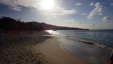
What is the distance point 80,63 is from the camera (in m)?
11.8

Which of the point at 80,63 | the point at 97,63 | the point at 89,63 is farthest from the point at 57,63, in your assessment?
the point at 97,63

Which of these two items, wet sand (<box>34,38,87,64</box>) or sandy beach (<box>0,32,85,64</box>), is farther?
wet sand (<box>34,38,87,64</box>)

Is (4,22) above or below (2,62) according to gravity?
above

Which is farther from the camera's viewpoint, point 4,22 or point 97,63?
point 4,22

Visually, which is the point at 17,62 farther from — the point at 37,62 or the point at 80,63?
the point at 80,63

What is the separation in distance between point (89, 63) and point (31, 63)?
18.6 ft

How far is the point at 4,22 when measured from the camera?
240 feet

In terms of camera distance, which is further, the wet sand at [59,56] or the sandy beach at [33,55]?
the wet sand at [59,56]

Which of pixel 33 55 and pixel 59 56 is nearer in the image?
pixel 33 55

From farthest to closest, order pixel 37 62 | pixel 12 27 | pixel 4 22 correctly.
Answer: pixel 12 27, pixel 4 22, pixel 37 62

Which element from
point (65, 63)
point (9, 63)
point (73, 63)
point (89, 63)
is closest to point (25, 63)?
point (9, 63)

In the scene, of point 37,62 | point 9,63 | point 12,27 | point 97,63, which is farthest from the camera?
point 12,27

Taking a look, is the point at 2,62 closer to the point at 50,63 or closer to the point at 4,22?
the point at 50,63

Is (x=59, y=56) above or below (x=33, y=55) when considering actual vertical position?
below
